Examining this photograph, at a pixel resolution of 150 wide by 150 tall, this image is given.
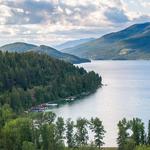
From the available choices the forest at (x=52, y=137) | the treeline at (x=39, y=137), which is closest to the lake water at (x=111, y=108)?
the treeline at (x=39, y=137)

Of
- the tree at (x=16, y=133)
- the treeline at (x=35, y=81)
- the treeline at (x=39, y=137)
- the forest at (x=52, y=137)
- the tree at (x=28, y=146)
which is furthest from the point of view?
the treeline at (x=35, y=81)

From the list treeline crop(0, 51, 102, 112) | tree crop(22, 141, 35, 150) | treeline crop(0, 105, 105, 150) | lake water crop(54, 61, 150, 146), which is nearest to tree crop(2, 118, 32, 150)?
treeline crop(0, 105, 105, 150)

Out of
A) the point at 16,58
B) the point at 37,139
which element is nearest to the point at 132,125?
the point at 37,139

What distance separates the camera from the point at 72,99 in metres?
169

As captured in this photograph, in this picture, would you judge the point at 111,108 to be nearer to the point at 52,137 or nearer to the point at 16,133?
the point at 52,137

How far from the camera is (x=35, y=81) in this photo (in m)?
178

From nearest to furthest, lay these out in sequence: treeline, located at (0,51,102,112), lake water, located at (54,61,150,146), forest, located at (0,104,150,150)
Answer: forest, located at (0,104,150,150), lake water, located at (54,61,150,146), treeline, located at (0,51,102,112)

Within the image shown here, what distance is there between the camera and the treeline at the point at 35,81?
15125cm

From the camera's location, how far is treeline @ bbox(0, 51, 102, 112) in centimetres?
15125

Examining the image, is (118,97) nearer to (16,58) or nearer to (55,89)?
(55,89)

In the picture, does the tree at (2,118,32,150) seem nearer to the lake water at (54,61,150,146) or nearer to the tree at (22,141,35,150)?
the tree at (22,141,35,150)

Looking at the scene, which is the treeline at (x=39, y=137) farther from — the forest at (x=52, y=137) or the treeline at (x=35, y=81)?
the treeline at (x=35, y=81)

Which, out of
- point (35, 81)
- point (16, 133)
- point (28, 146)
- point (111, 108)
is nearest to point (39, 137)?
point (16, 133)

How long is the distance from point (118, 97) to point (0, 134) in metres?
103
